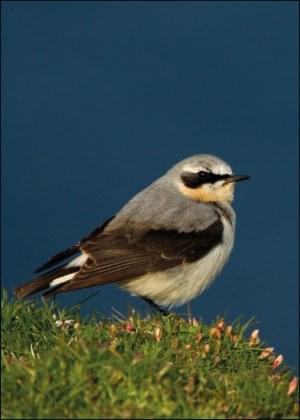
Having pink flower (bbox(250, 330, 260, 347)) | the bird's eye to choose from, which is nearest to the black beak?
the bird's eye

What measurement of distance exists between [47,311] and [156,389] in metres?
2.62

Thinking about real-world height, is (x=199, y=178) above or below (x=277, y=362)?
above

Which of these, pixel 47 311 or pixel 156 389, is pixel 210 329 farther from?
pixel 156 389

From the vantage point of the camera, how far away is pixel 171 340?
9328 mm

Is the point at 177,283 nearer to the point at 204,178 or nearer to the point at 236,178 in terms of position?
the point at 204,178

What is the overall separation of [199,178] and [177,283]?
4.38ft

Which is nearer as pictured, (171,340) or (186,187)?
(171,340)

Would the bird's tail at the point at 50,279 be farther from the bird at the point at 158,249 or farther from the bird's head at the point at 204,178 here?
the bird's head at the point at 204,178

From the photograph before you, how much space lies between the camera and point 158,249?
1154 cm

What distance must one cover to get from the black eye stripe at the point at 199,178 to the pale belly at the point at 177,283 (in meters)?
0.88

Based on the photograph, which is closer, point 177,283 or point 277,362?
point 277,362

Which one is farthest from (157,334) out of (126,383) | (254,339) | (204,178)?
(204,178)

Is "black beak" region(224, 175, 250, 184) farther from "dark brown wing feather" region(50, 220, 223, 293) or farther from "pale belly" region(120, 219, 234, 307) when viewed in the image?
"pale belly" region(120, 219, 234, 307)

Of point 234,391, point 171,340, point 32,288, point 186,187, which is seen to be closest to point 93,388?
point 234,391
